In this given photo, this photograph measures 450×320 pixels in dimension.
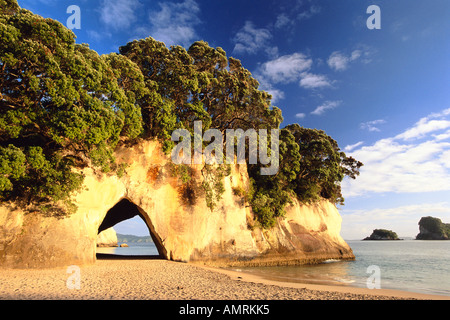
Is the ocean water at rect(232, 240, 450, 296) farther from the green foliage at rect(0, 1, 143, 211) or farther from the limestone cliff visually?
the green foliage at rect(0, 1, 143, 211)

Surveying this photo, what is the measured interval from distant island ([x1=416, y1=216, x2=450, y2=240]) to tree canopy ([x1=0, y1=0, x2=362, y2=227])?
125306mm

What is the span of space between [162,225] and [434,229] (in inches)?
5427

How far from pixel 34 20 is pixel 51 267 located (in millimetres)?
12560

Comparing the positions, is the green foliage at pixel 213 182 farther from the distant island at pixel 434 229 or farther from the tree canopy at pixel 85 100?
the distant island at pixel 434 229

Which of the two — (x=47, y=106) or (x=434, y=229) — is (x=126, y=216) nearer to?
(x=47, y=106)

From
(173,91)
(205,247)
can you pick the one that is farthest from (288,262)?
(173,91)

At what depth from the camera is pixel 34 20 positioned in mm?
11969

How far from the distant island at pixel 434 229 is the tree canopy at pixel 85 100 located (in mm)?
125306

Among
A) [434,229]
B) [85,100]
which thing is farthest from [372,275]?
[434,229]

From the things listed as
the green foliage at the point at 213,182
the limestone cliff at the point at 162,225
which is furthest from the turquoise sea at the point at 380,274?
the green foliage at the point at 213,182

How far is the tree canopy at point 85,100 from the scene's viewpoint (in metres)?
12.1

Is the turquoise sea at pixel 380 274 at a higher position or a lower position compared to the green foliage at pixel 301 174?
lower

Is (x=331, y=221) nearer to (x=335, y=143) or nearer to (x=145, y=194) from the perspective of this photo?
(x=335, y=143)

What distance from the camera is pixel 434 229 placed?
111m
